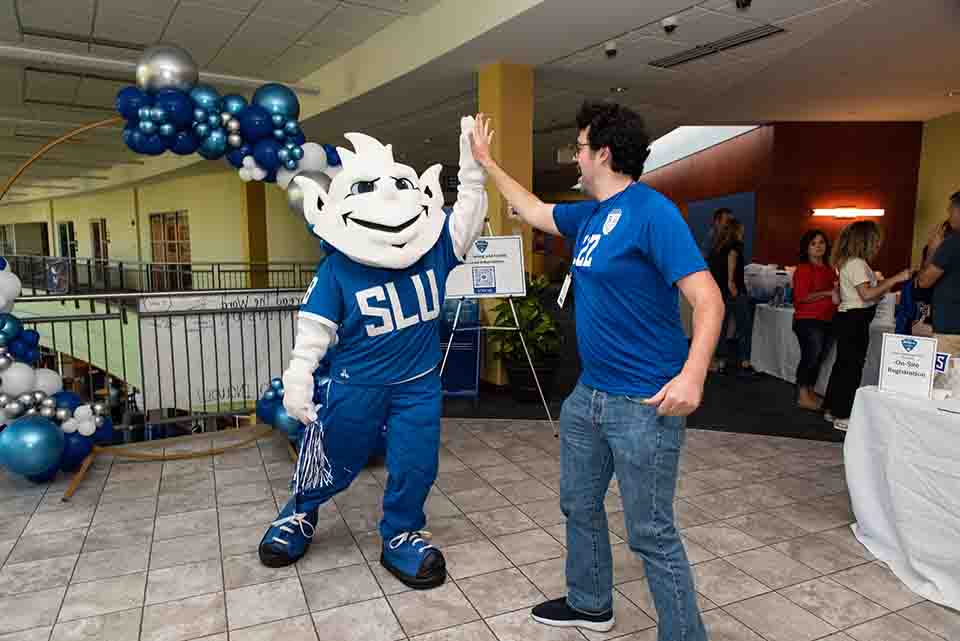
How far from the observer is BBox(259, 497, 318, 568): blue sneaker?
2484 mm

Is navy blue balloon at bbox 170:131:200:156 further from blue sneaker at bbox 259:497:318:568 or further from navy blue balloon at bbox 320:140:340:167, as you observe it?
blue sneaker at bbox 259:497:318:568

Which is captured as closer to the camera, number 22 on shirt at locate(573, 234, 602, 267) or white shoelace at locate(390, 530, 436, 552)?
number 22 on shirt at locate(573, 234, 602, 267)

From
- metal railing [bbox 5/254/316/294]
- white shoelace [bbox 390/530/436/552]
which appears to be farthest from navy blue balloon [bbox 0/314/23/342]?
metal railing [bbox 5/254/316/294]

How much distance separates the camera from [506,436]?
13.9 feet

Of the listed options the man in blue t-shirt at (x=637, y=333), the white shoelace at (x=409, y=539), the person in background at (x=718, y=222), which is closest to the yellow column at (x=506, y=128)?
the person in background at (x=718, y=222)

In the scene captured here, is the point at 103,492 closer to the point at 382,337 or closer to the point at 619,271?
the point at 382,337

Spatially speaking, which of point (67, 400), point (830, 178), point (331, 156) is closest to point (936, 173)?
point (830, 178)

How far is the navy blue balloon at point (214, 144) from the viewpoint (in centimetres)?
338

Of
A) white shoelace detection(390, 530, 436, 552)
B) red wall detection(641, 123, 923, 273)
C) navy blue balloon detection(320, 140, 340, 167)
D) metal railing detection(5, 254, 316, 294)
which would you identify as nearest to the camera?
white shoelace detection(390, 530, 436, 552)

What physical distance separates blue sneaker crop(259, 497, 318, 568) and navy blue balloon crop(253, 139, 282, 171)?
1875 mm

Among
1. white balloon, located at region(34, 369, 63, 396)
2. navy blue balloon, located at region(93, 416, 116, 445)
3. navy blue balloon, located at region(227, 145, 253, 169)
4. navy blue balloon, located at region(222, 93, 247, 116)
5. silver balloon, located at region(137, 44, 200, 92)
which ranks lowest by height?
navy blue balloon, located at region(93, 416, 116, 445)

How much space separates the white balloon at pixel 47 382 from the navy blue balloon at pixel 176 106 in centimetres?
152

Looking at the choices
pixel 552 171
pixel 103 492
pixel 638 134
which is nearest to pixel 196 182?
pixel 552 171

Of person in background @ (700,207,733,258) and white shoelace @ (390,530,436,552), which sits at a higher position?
person in background @ (700,207,733,258)
